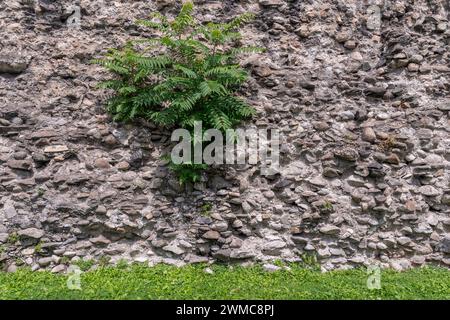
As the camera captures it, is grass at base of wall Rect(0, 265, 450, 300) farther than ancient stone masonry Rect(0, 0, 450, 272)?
No

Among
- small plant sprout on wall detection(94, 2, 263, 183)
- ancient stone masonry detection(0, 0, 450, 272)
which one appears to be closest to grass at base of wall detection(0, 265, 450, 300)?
ancient stone masonry detection(0, 0, 450, 272)

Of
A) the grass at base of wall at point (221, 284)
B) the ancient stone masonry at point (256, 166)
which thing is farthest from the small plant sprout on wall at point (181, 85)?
the grass at base of wall at point (221, 284)

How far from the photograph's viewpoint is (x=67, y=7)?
5.83 meters

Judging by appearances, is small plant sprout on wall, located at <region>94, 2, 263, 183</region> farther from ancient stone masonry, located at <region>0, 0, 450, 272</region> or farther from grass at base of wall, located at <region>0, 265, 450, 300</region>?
grass at base of wall, located at <region>0, 265, 450, 300</region>

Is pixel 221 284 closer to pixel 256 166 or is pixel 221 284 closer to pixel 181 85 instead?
pixel 256 166

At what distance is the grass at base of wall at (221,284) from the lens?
3.90m

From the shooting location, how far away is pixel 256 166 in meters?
5.20

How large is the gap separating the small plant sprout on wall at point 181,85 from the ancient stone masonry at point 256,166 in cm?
30

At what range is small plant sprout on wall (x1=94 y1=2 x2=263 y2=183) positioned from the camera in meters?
4.90

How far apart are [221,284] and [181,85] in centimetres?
308

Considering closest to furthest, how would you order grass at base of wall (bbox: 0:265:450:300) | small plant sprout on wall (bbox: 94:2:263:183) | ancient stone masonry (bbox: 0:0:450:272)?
grass at base of wall (bbox: 0:265:450:300)
ancient stone masonry (bbox: 0:0:450:272)
small plant sprout on wall (bbox: 94:2:263:183)

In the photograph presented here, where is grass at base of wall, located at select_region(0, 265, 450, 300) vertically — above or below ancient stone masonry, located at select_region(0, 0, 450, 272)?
below

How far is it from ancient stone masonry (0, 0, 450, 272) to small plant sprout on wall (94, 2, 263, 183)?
0.30 meters

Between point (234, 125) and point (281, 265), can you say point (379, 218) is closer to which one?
point (281, 265)
